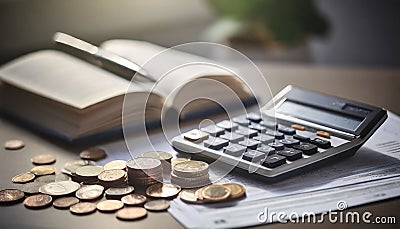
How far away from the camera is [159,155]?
2.93ft

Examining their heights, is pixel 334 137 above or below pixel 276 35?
below

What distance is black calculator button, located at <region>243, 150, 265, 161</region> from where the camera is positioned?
83cm

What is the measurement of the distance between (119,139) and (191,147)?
0.44 ft

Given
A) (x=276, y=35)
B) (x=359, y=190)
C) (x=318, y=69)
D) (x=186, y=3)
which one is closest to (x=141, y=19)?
(x=186, y=3)

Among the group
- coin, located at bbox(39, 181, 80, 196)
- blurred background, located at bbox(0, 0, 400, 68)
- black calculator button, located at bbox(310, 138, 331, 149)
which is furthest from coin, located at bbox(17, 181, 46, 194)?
blurred background, located at bbox(0, 0, 400, 68)

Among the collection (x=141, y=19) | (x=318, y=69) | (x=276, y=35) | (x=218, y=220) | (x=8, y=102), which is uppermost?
(x=141, y=19)

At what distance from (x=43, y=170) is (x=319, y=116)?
0.37 meters

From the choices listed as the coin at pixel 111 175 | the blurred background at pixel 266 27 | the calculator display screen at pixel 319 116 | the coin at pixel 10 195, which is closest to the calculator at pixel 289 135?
the calculator display screen at pixel 319 116

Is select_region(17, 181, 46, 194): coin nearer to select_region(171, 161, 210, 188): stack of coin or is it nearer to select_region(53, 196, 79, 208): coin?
select_region(53, 196, 79, 208): coin

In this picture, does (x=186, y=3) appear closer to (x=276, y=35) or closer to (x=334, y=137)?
(x=276, y=35)

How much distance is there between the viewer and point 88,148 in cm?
95

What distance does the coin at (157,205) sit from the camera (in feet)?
2.50

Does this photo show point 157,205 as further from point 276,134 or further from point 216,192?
point 276,134

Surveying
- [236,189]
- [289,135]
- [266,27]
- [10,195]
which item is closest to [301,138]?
[289,135]
